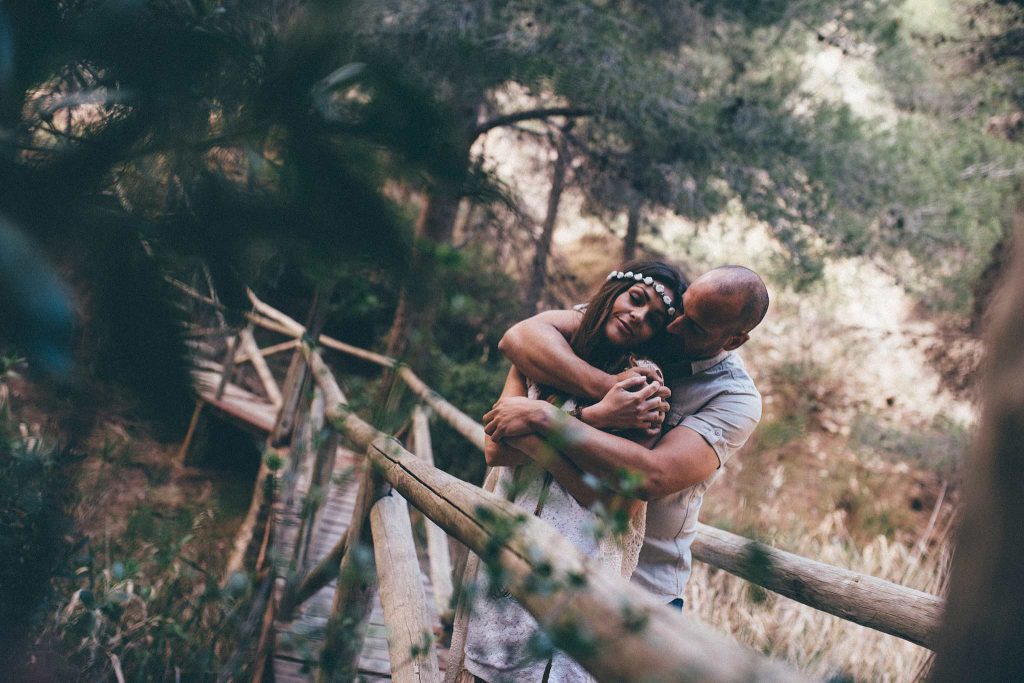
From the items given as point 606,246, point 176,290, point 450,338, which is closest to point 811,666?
point 176,290

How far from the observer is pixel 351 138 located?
2.52ft

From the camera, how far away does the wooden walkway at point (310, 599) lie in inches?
61.6

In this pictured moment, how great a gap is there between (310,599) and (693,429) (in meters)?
2.88

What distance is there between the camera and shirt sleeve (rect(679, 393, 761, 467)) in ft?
5.88

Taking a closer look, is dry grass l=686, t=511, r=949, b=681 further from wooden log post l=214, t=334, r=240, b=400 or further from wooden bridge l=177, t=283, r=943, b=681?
wooden log post l=214, t=334, r=240, b=400

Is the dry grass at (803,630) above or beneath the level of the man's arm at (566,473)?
beneath

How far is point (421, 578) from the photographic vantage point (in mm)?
2131

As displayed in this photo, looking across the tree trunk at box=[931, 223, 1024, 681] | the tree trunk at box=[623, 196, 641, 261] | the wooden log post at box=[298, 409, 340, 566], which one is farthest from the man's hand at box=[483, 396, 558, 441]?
the tree trunk at box=[623, 196, 641, 261]

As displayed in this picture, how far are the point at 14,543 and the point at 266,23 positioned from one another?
673 mm

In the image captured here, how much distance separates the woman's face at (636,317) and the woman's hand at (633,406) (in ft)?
0.54

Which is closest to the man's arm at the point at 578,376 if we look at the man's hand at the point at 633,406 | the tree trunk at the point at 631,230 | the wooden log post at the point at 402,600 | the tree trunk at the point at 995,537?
the man's hand at the point at 633,406

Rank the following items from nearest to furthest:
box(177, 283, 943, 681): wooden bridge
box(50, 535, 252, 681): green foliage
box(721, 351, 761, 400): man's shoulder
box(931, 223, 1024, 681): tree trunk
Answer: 1. box(931, 223, 1024, 681): tree trunk
2. box(177, 283, 943, 681): wooden bridge
3. box(721, 351, 761, 400): man's shoulder
4. box(50, 535, 252, 681): green foliage

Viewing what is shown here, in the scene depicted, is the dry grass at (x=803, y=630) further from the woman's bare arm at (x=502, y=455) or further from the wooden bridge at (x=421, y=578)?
the woman's bare arm at (x=502, y=455)

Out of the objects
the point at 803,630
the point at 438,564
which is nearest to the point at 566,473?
the point at 438,564
